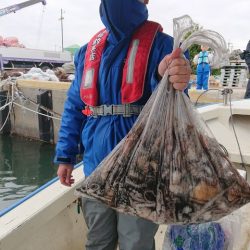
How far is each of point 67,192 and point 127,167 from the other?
3.02 ft

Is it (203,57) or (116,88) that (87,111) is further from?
(203,57)

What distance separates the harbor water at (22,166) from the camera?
6406 mm

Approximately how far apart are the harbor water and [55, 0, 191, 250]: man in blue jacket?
14.7ft

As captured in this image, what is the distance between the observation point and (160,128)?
1.14 metres

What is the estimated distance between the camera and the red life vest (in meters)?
1.34

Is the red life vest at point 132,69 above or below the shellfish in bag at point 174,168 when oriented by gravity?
above

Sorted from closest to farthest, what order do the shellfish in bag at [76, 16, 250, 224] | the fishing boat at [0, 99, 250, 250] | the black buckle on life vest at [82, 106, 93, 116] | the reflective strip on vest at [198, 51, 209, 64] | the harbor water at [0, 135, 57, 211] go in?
A: the shellfish in bag at [76, 16, 250, 224], the black buckle on life vest at [82, 106, 93, 116], the fishing boat at [0, 99, 250, 250], the harbor water at [0, 135, 57, 211], the reflective strip on vest at [198, 51, 209, 64]

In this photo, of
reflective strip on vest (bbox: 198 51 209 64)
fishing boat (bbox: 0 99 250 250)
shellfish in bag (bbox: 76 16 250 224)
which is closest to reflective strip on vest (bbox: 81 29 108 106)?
shellfish in bag (bbox: 76 16 250 224)

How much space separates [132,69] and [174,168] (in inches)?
18.9

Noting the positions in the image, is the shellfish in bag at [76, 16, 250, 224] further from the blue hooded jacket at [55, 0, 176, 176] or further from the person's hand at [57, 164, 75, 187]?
the person's hand at [57, 164, 75, 187]

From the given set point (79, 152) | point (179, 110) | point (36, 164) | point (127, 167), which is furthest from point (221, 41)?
point (36, 164)

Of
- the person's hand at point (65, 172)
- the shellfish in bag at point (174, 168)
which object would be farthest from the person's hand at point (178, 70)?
the person's hand at point (65, 172)

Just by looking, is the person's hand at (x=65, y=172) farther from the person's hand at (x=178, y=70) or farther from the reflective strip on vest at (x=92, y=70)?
the person's hand at (x=178, y=70)

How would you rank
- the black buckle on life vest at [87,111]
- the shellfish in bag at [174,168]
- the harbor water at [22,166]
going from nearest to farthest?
the shellfish in bag at [174,168] → the black buckle on life vest at [87,111] → the harbor water at [22,166]
